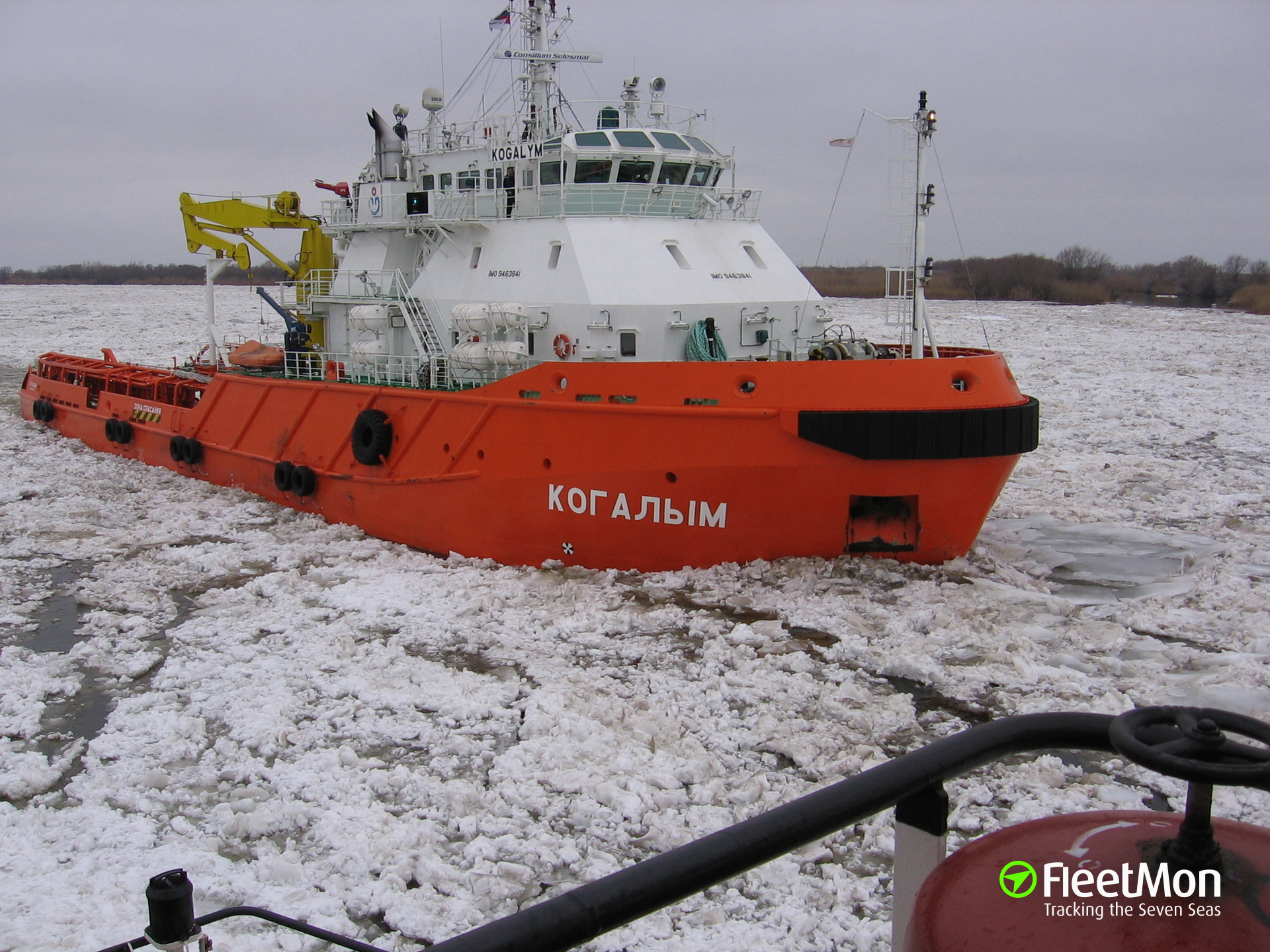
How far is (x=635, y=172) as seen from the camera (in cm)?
891

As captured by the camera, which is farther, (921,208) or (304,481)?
(304,481)

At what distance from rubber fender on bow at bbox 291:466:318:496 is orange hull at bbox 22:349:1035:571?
121 centimetres

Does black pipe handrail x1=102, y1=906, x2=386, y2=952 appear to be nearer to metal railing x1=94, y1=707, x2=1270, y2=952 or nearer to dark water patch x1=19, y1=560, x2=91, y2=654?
metal railing x1=94, y1=707, x2=1270, y2=952

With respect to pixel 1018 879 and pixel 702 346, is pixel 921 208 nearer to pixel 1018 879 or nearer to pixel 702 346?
pixel 702 346

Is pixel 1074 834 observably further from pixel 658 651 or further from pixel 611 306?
pixel 611 306

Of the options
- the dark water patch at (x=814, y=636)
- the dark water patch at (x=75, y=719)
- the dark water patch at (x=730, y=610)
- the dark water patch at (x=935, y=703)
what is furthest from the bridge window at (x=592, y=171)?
the dark water patch at (x=75, y=719)

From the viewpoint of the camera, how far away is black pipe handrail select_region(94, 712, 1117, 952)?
40.7 inches

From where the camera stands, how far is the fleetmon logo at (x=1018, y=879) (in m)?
1.21

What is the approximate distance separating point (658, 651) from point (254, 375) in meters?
7.48

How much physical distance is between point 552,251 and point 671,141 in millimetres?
1638

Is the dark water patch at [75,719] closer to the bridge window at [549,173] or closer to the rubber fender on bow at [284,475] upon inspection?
the rubber fender on bow at [284,475]

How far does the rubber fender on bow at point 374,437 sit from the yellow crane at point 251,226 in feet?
15.2

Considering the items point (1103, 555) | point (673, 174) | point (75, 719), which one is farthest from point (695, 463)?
point (75, 719)

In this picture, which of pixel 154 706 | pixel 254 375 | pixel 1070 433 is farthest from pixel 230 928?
pixel 1070 433
